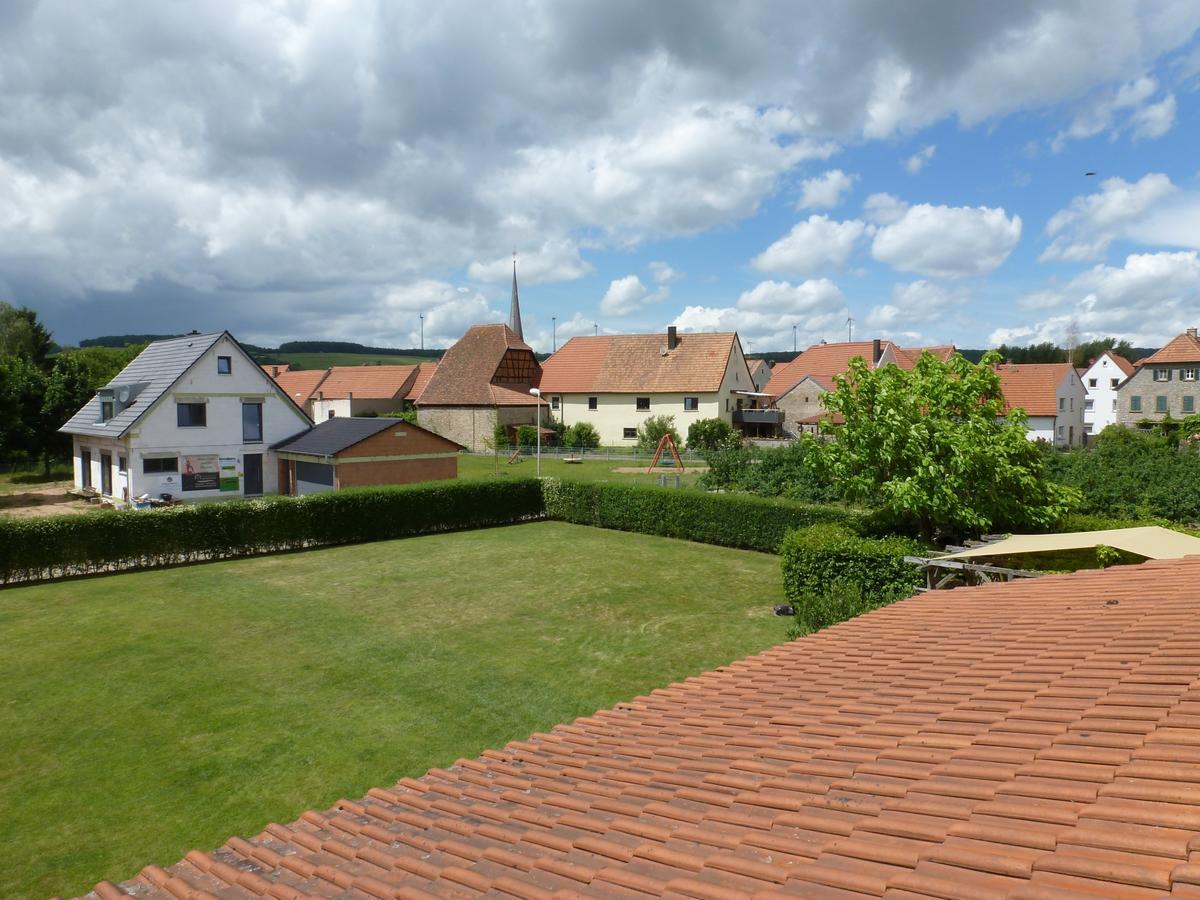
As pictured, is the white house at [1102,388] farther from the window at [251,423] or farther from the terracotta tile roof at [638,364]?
the window at [251,423]

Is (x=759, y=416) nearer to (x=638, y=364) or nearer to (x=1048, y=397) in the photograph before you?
(x=638, y=364)

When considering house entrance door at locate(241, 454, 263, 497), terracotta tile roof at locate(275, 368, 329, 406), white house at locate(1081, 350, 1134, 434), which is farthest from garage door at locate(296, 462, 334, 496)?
white house at locate(1081, 350, 1134, 434)

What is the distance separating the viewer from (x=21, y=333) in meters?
73.2

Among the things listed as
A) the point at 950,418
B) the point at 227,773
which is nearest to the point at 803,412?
the point at 950,418

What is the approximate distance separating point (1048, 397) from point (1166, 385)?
47.1ft

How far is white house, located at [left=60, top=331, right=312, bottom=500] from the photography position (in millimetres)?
33156

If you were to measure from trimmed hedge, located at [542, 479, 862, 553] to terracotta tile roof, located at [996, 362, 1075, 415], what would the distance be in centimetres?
3693

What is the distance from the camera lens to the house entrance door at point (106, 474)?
35.0 m

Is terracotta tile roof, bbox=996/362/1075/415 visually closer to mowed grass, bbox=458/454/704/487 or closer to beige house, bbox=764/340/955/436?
beige house, bbox=764/340/955/436

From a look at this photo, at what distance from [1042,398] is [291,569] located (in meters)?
53.3

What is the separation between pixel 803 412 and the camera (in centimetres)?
5978

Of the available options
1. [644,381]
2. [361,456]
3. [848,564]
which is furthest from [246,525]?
[644,381]

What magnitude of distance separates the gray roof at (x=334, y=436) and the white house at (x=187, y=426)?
1128 mm

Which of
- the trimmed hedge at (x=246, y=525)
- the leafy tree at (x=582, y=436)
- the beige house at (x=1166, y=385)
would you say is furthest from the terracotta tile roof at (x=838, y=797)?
the beige house at (x=1166, y=385)
